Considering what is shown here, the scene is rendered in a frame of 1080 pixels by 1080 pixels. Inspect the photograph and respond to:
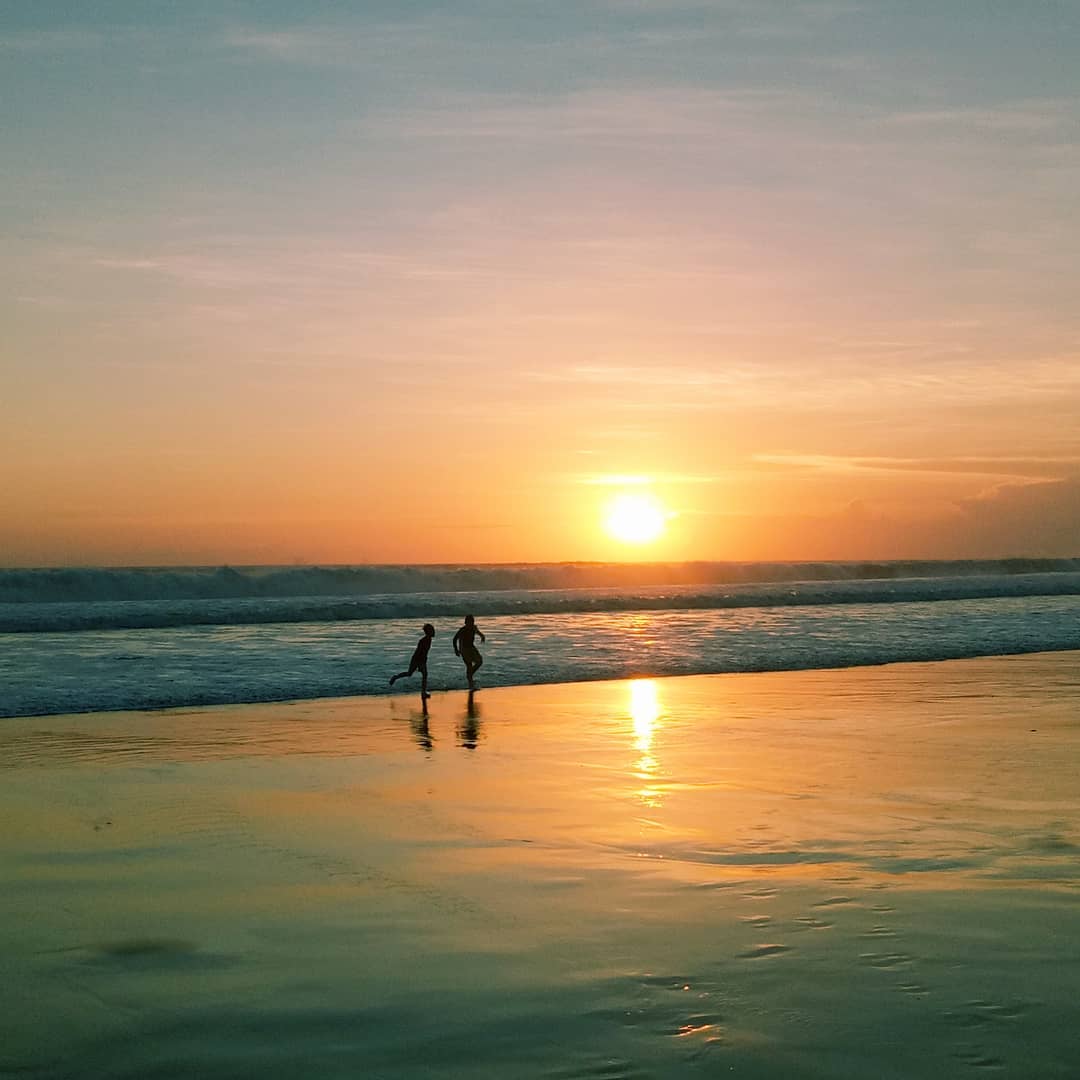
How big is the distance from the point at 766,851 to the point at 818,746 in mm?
5600

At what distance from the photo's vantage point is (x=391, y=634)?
120 ft

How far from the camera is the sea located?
2408 cm

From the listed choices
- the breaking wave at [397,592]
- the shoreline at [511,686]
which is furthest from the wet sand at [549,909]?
the breaking wave at [397,592]

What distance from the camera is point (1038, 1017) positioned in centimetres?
593

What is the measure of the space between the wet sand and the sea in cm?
890

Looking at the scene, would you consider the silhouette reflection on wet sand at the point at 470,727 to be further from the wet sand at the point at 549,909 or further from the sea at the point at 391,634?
the sea at the point at 391,634

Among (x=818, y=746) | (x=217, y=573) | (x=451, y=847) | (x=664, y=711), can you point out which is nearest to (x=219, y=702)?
(x=664, y=711)

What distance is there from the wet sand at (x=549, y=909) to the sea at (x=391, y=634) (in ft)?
29.2

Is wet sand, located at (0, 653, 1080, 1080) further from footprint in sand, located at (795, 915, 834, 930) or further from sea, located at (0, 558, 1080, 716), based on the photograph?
sea, located at (0, 558, 1080, 716)

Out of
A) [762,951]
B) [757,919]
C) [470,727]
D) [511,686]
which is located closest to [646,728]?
[470,727]

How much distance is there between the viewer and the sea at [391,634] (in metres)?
24.1

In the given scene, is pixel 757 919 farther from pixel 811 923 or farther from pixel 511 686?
pixel 511 686

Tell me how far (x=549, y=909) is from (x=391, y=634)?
29.1m

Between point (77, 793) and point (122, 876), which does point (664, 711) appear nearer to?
point (77, 793)
